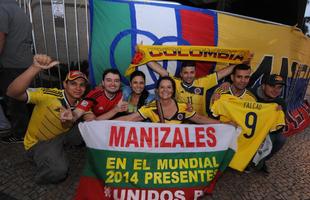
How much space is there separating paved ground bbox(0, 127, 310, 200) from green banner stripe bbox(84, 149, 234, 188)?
36 centimetres

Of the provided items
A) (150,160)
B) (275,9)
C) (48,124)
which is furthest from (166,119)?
(275,9)

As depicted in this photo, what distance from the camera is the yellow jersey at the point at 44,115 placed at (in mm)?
3420

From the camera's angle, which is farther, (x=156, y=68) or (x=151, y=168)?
(x=156, y=68)

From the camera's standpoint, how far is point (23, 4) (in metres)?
4.61

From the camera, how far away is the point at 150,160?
9.75 feet

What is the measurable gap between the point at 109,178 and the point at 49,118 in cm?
108

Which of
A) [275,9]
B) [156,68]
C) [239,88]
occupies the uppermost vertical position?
[275,9]

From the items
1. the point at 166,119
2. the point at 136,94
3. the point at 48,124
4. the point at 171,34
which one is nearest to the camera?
the point at 166,119

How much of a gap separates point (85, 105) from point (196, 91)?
1.44 m

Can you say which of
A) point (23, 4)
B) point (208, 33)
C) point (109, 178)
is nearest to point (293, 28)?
point (208, 33)

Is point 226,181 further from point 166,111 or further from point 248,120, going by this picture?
point 166,111

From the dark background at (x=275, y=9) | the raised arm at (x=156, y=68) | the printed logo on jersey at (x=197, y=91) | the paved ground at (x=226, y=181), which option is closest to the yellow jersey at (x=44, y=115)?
the paved ground at (x=226, y=181)

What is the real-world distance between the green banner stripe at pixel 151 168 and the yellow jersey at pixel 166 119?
450mm

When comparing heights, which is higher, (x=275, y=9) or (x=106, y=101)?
(x=275, y=9)
